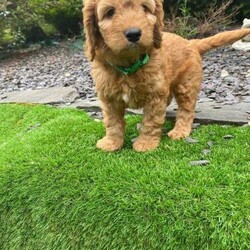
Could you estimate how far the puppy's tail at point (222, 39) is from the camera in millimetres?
3668

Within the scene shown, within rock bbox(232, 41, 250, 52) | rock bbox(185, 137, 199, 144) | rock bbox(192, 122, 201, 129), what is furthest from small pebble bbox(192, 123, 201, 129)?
rock bbox(232, 41, 250, 52)

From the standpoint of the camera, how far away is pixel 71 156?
11.4ft

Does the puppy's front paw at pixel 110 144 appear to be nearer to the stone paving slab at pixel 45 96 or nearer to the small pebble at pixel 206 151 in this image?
the small pebble at pixel 206 151

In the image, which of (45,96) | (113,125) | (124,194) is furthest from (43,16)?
(124,194)

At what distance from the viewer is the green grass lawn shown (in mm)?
2582

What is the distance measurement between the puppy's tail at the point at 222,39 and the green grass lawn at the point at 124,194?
29.5 inches

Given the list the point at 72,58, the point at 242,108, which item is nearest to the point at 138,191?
the point at 242,108

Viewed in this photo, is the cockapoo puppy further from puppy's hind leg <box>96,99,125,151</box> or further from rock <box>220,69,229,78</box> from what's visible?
rock <box>220,69,229,78</box>

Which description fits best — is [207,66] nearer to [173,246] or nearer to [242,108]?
[242,108]

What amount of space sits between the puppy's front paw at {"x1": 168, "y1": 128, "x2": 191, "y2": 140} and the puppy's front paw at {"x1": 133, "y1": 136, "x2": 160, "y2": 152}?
0.81ft

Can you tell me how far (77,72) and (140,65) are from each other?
4224 mm

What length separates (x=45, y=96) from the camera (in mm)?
5699

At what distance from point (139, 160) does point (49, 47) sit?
729 centimetres

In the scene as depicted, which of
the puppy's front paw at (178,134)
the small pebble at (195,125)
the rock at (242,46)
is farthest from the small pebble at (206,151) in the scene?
the rock at (242,46)
